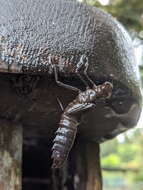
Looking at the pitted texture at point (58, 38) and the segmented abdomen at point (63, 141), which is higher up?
the pitted texture at point (58, 38)

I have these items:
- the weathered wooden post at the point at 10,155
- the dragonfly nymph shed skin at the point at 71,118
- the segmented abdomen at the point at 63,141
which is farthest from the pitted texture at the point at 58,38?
the weathered wooden post at the point at 10,155

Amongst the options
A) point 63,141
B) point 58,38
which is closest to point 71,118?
point 63,141

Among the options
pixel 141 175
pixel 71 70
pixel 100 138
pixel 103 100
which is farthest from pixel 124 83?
pixel 141 175

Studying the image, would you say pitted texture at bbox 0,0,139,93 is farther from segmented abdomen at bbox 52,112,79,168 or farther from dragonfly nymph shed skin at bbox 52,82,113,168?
segmented abdomen at bbox 52,112,79,168

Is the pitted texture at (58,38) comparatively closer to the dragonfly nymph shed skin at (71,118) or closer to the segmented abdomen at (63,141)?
the dragonfly nymph shed skin at (71,118)

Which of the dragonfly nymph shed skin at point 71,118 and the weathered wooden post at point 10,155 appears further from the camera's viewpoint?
the weathered wooden post at point 10,155

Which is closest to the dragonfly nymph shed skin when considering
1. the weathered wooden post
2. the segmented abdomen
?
the segmented abdomen
